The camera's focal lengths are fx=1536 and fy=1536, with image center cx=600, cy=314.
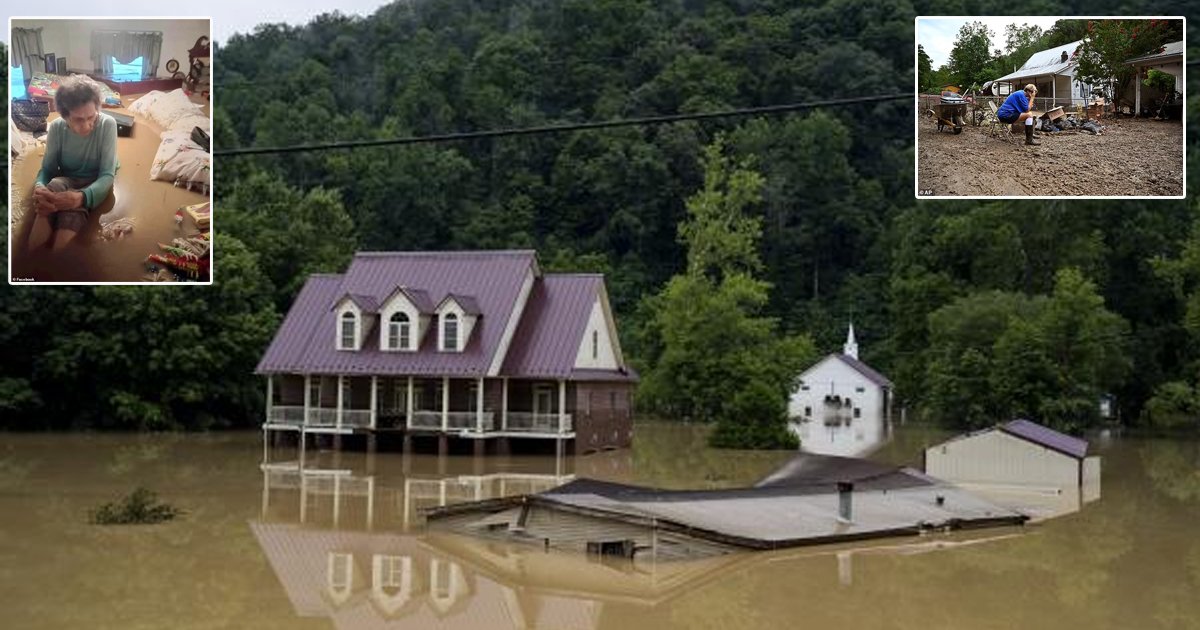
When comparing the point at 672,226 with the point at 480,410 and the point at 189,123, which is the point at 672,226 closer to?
the point at 480,410

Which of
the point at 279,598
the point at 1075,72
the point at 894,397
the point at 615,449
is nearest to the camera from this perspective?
the point at 1075,72

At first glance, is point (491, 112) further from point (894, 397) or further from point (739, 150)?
point (894, 397)

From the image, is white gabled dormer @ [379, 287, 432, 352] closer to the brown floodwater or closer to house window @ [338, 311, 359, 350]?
house window @ [338, 311, 359, 350]

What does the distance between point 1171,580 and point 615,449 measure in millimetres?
25072

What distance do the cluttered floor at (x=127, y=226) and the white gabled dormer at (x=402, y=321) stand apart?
80.0 feet

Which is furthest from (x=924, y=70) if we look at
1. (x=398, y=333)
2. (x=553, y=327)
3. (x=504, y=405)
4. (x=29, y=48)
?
(x=398, y=333)

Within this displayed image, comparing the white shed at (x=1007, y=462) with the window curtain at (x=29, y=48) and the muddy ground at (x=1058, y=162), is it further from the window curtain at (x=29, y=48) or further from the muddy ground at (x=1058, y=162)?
the window curtain at (x=29, y=48)

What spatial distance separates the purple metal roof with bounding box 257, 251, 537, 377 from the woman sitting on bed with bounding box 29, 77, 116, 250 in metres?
23.8

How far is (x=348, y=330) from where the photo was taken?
136 feet

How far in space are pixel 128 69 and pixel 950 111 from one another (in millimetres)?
8454

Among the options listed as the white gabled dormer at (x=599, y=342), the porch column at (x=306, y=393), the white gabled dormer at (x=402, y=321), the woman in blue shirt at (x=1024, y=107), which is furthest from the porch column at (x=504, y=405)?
the woman in blue shirt at (x=1024, y=107)

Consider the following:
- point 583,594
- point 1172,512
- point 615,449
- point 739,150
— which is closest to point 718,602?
point 583,594

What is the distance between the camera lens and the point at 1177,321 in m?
69.4

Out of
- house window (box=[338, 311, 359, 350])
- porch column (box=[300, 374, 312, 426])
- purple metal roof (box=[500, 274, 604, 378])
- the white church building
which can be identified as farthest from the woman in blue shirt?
the white church building
